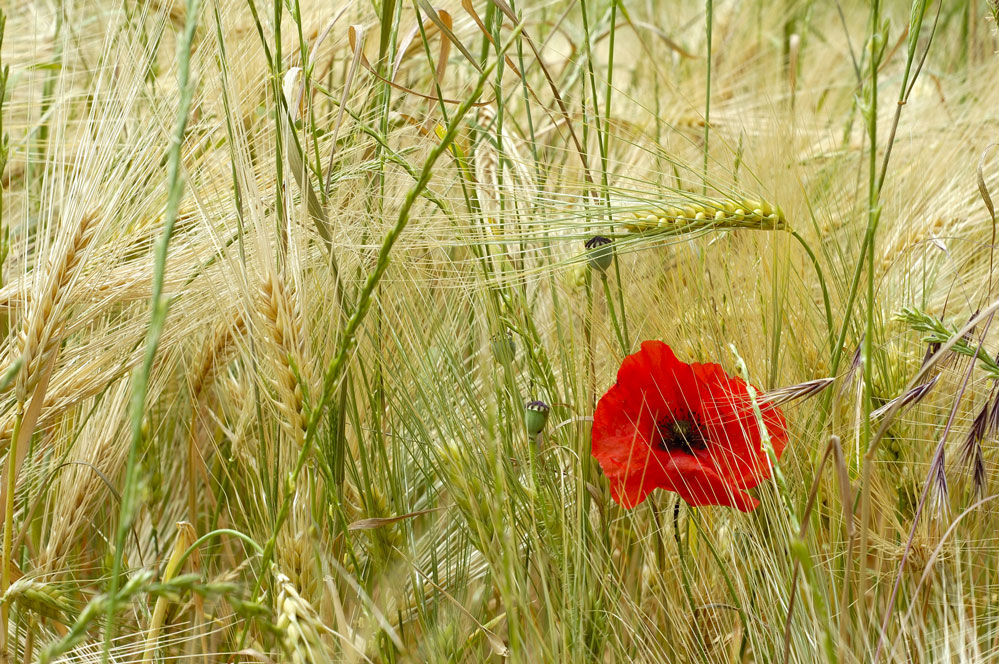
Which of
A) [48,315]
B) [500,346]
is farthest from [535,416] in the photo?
[48,315]

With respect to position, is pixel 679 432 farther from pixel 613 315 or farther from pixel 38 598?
pixel 38 598

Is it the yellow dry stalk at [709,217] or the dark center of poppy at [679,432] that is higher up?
the yellow dry stalk at [709,217]

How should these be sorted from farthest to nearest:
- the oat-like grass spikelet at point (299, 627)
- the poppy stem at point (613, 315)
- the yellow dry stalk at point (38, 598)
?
the poppy stem at point (613, 315) < the yellow dry stalk at point (38, 598) < the oat-like grass spikelet at point (299, 627)

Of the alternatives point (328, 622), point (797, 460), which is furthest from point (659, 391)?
point (328, 622)

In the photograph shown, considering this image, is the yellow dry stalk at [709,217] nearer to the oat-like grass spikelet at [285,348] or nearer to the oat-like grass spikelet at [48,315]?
the oat-like grass spikelet at [285,348]

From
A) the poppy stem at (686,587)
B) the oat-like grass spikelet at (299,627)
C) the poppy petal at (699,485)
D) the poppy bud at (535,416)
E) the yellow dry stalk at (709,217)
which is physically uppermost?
the yellow dry stalk at (709,217)

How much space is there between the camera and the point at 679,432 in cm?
63

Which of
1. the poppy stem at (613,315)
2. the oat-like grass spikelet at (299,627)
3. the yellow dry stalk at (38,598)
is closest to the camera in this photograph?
the oat-like grass spikelet at (299,627)

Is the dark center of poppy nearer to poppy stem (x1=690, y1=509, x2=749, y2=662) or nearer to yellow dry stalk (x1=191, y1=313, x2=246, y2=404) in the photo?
poppy stem (x1=690, y1=509, x2=749, y2=662)

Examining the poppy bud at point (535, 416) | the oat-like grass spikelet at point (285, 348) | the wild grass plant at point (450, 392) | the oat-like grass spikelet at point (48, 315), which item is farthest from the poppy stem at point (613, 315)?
the oat-like grass spikelet at point (48, 315)

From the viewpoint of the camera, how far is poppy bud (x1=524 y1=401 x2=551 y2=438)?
22.5 inches

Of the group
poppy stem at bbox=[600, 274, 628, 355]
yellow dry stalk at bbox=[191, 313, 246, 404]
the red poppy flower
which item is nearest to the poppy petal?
the red poppy flower

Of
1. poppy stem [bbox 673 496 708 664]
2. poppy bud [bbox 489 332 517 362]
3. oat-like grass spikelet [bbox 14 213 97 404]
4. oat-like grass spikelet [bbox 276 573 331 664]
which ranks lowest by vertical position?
poppy stem [bbox 673 496 708 664]

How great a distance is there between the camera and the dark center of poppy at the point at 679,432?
0.63m
